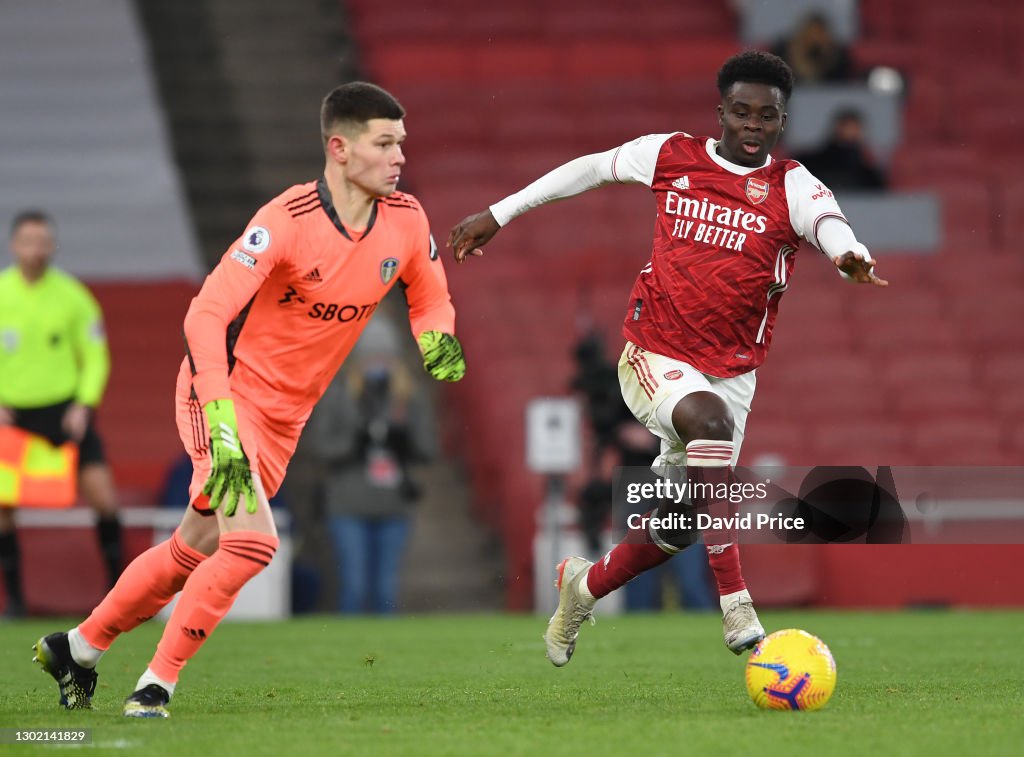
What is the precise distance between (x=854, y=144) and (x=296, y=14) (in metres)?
7.44

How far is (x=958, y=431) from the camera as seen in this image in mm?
13359

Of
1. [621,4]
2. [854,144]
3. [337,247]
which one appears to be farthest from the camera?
[621,4]

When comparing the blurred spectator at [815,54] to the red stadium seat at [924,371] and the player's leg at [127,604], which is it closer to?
the red stadium seat at [924,371]

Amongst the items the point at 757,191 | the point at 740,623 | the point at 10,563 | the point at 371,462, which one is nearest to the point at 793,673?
the point at 740,623

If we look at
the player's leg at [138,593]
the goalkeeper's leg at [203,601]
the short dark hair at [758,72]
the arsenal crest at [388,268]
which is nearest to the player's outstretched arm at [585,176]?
the short dark hair at [758,72]

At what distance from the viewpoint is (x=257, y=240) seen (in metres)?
5.43

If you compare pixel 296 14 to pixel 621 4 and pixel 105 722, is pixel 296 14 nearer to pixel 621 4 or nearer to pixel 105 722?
pixel 621 4

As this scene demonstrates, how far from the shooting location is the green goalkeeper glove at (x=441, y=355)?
5.75 m

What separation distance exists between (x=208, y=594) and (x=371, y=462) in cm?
664

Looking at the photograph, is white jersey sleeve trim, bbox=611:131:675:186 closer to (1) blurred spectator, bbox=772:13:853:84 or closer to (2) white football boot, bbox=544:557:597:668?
(2) white football boot, bbox=544:557:597:668

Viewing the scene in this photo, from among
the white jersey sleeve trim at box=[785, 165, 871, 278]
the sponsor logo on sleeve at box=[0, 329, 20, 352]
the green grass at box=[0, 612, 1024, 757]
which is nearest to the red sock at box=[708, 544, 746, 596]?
the green grass at box=[0, 612, 1024, 757]

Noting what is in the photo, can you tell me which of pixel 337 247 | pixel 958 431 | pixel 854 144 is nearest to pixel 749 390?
pixel 337 247

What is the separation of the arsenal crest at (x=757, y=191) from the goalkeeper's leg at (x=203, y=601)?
234cm

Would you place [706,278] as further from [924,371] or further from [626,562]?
[924,371]
